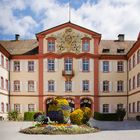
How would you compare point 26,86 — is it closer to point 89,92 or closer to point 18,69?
point 18,69

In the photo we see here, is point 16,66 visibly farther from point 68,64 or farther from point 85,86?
point 85,86

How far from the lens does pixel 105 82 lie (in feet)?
132

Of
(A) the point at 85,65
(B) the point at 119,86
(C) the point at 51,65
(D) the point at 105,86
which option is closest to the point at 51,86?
(C) the point at 51,65

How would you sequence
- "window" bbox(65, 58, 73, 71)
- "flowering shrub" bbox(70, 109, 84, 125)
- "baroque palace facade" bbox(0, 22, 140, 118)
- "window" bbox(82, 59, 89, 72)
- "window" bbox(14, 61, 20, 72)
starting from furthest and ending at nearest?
"window" bbox(14, 61, 20, 72) → "window" bbox(82, 59, 89, 72) → "window" bbox(65, 58, 73, 71) → "baroque palace facade" bbox(0, 22, 140, 118) → "flowering shrub" bbox(70, 109, 84, 125)

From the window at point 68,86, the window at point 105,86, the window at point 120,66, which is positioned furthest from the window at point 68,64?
the window at point 120,66

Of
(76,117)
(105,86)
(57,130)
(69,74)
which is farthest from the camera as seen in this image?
(105,86)

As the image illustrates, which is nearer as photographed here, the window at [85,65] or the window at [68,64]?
the window at [68,64]

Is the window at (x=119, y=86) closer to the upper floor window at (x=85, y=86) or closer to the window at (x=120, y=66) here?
the window at (x=120, y=66)

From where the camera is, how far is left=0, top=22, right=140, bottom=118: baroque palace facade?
39.5m

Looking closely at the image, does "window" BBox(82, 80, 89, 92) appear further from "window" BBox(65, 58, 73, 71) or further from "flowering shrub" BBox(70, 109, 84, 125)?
"flowering shrub" BBox(70, 109, 84, 125)

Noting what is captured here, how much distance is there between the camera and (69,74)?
3925cm

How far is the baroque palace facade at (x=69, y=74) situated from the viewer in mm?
39500

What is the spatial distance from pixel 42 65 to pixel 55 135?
23.7m

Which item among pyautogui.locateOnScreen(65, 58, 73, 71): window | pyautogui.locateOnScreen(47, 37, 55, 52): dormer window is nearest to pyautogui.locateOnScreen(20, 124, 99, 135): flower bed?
pyautogui.locateOnScreen(65, 58, 73, 71): window
